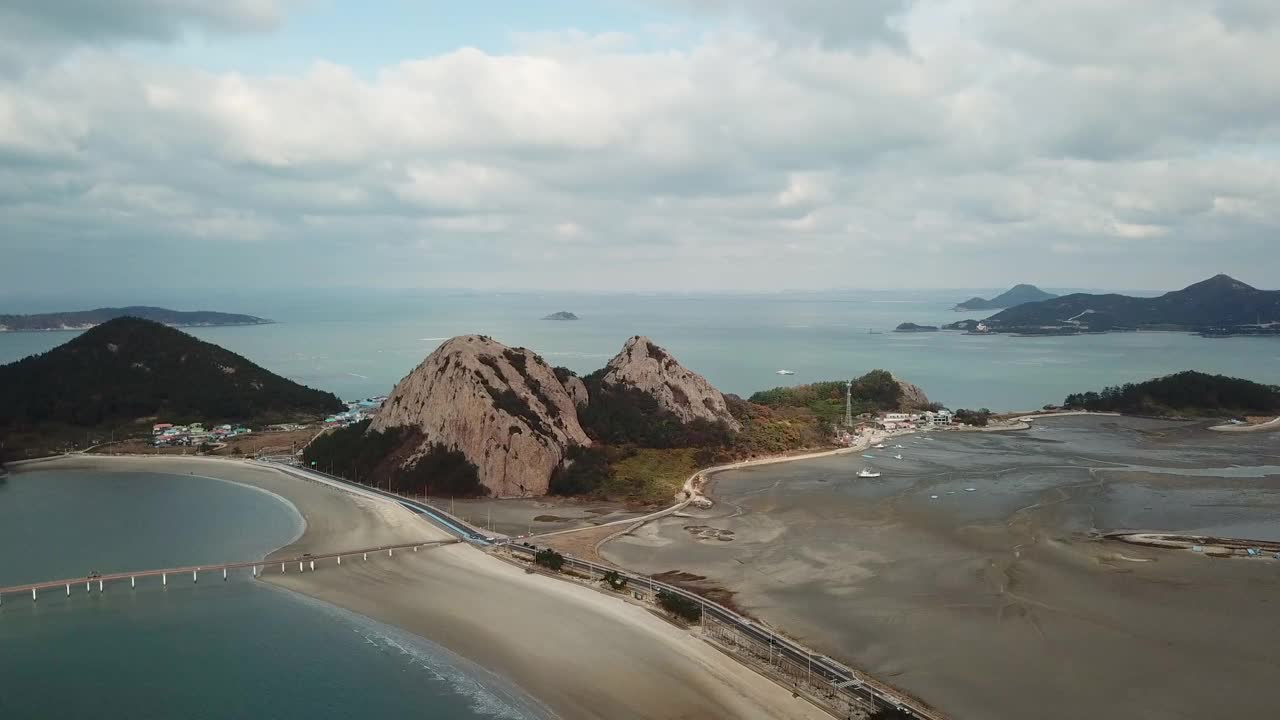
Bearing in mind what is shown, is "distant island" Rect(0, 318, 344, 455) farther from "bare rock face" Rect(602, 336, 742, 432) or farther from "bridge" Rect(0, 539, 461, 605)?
"bridge" Rect(0, 539, 461, 605)

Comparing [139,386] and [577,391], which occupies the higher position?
[577,391]

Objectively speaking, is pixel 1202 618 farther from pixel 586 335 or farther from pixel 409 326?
pixel 409 326

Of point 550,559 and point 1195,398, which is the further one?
point 1195,398

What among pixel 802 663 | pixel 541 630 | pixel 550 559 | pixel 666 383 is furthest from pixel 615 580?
pixel 666 383

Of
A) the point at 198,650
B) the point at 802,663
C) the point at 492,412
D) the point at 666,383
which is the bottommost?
the point at 198,650

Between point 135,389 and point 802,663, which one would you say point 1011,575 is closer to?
point 802,663

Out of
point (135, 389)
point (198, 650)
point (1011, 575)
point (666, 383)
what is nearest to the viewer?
point (198, 650)

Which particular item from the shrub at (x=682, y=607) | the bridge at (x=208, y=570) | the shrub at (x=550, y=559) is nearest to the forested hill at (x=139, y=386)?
the bridge at (x=208, y=570)
